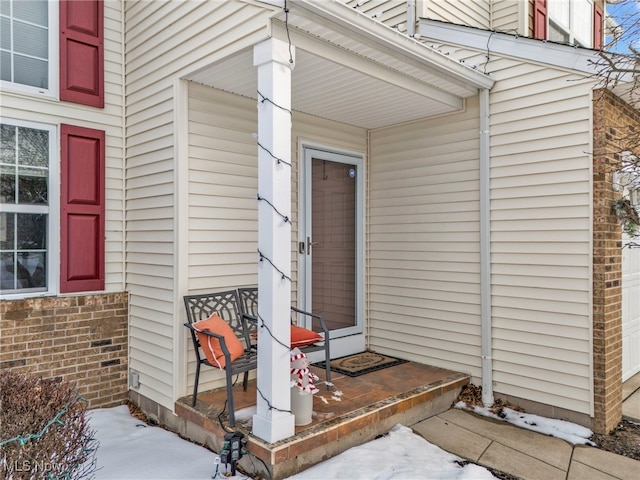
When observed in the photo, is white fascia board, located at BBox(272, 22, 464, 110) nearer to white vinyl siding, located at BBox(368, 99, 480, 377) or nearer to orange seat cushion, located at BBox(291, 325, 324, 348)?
white vinyl siding, located at BBox(368, 99, 480, 377)

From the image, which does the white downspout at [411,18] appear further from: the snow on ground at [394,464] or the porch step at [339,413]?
the snow on ground at [394,464]

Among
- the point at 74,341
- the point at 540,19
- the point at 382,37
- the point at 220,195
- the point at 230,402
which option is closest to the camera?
the point at 230,402

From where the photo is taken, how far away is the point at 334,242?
15.6 feet

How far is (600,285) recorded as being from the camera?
337cm

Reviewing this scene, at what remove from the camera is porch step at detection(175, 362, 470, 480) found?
8.85 feet

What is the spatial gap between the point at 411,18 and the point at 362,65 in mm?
1701

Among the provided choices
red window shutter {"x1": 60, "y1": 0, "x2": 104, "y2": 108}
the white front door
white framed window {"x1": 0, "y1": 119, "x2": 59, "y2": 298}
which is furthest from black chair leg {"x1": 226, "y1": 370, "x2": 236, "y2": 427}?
red window shutter {"x1": 60, "y1": 0, "x2": 104, "y2": 108}

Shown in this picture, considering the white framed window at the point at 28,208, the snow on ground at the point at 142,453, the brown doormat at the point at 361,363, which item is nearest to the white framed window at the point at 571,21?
the brown doormat at the point at 361,363

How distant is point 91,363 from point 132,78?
2.64 m

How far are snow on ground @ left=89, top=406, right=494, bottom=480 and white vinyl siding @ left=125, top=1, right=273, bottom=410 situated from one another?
41cm

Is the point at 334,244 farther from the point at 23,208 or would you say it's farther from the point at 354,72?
the point at 23,208

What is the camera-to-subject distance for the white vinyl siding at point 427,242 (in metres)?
4.15

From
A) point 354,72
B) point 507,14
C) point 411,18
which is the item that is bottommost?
point 354,72

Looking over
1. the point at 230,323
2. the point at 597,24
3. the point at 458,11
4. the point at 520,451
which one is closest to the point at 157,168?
the point at 230,323
